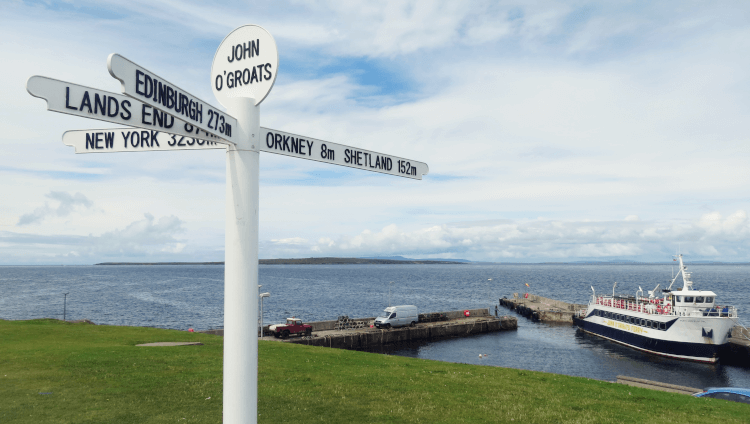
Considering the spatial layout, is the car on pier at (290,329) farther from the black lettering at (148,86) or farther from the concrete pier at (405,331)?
the black lettering at (148,86)

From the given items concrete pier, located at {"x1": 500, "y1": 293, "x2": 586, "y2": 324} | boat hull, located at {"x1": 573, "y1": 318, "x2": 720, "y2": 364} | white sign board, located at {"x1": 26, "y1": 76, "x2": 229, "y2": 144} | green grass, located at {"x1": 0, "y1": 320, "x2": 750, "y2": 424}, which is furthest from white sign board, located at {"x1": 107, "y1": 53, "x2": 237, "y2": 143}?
concrete pier, located at {"x1": 500, "y1": 293, "x2": 586, "y2": 324}

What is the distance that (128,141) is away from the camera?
15.4 feet

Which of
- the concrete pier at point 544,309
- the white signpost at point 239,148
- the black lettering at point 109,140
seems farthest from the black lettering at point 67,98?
the concrete pier at point 544,309

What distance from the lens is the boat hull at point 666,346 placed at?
4472 cm

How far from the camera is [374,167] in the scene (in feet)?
18.7

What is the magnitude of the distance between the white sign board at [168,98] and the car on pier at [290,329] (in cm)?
4129

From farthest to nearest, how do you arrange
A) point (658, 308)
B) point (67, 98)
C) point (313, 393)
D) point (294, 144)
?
point (658, 308) < point (313, 393) < point (294, 144) < point (67, 98)

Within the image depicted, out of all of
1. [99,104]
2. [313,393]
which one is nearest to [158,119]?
[99,104]

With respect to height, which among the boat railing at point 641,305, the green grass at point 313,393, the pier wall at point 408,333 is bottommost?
the pier wall at point 408,333

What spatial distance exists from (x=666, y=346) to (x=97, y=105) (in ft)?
184

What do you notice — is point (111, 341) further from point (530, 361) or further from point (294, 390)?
point (530, 361)

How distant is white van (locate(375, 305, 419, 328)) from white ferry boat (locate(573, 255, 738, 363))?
2466 cm

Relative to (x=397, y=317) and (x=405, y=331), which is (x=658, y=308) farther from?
(x=397, y=317)

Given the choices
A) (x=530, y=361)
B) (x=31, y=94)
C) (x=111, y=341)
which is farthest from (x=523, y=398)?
(x=530, y=361)
